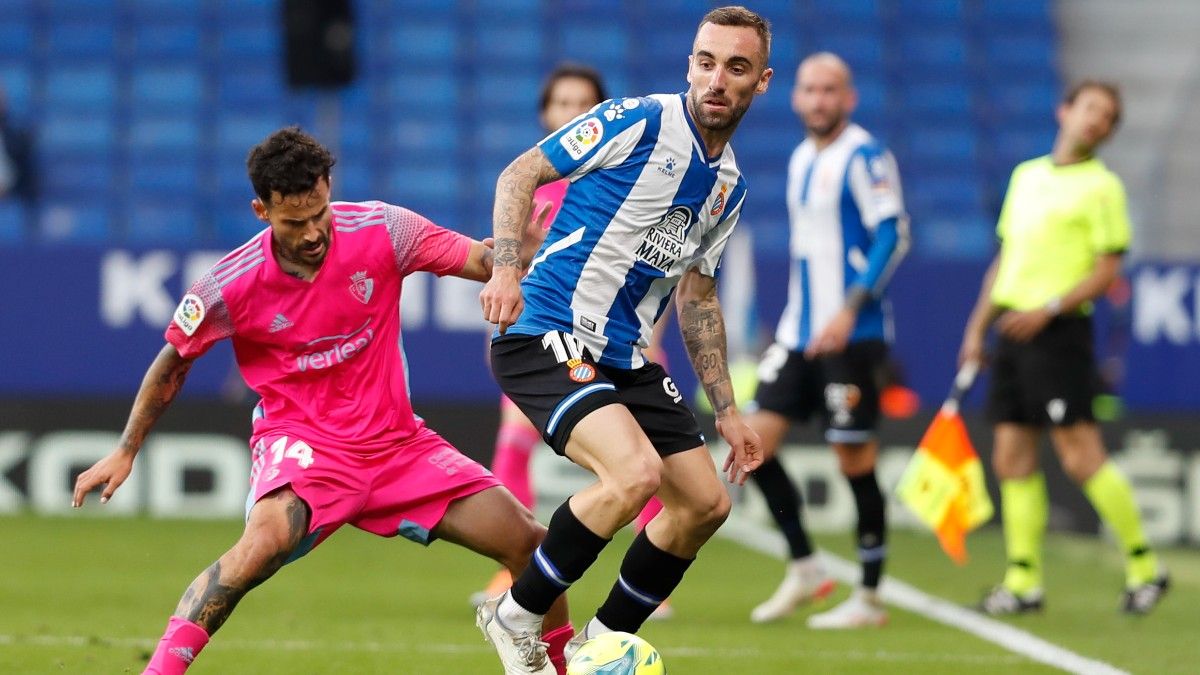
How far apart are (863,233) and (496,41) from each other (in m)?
9.72

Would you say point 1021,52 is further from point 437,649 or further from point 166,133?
point 437,649

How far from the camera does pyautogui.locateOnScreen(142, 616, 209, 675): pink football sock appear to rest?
4504 millimetres

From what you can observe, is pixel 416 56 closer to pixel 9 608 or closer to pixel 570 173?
pixel 9 608

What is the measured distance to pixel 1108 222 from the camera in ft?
25.5

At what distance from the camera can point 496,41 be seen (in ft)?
55.2

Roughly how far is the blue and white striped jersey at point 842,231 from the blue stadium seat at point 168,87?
32.3 feet

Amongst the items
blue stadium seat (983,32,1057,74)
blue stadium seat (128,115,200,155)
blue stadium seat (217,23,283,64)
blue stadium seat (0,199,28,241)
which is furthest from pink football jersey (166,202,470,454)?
blue stadium seat (983,32,1057,74)

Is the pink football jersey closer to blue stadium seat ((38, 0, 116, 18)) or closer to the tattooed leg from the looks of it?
the tattooed leg

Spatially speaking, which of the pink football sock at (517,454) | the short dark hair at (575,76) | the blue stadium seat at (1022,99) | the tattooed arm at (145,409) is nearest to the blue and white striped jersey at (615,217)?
the tattooed arm at (145,409)

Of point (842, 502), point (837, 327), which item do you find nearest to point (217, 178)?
point (842, 502)

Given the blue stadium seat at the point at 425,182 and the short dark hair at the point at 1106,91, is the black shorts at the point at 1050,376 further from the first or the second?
the blue stadium seat at the point at 425,182

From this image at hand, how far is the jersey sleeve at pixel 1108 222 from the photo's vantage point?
777 cm

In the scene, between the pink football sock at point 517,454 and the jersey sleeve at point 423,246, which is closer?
the jersey sleeve at point 423,246

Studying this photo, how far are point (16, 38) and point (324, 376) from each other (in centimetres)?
1261
